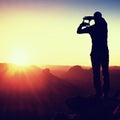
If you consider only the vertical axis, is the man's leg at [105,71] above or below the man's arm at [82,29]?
below

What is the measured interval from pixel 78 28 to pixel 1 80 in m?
75.6

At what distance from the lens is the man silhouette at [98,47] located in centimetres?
1453

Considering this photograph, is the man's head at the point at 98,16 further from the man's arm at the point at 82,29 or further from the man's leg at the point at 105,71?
the man's leg at the point at 105,71

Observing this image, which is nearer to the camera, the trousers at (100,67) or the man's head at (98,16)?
the man's head at (98,16)

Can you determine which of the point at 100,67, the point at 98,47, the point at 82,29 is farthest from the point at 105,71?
the point at 82,29

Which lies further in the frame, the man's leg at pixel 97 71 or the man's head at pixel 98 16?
the man's leg at pixel 97 71

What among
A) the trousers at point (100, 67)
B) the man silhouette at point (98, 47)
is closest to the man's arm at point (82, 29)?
the man silhouette at point (98, 47)

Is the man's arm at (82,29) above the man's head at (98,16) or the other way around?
the other way around

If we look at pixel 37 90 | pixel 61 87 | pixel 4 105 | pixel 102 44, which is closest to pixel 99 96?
pixel 102 44

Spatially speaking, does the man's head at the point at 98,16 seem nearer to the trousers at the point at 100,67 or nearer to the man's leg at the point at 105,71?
the trousers at the point at 100,67

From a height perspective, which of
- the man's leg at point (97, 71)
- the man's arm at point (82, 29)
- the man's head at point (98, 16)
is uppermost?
the man's head at point (98, 16)

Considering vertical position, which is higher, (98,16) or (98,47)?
(98,16)

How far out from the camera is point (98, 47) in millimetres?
14672

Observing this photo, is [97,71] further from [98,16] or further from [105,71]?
[98,16]
